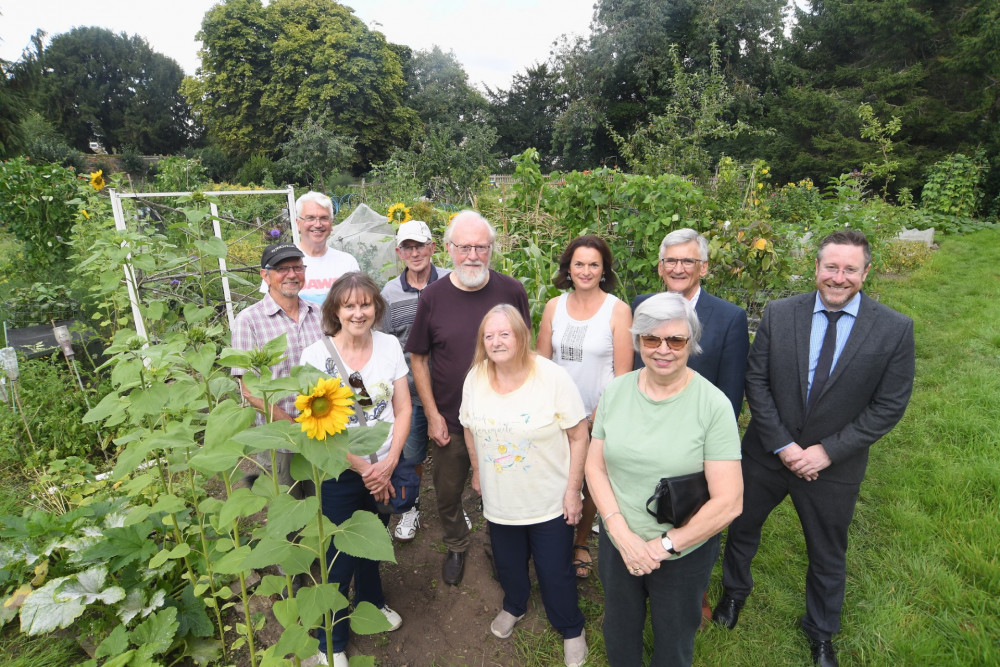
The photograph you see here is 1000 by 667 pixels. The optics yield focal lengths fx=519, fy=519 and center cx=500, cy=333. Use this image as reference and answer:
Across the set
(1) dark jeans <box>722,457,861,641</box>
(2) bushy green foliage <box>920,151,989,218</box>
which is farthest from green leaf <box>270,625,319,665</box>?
(2) bushy green foliage <box>920,151,989,218</box>

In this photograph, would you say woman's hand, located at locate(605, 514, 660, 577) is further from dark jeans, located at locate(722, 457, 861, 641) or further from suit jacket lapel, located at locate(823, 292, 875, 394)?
suit jacket lapel, located at locate(823, 292, 875, 394)

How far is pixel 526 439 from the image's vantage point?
1.90m

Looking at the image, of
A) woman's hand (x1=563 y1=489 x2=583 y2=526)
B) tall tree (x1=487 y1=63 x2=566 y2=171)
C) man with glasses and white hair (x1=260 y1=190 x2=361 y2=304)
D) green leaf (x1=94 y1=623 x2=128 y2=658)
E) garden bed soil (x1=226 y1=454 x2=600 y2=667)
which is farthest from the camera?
tall tree (x1=487 y1=63 x2=566 y2=171)

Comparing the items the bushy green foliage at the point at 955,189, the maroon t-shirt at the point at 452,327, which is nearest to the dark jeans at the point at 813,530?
the maroon t-shirt at the point at 452,327

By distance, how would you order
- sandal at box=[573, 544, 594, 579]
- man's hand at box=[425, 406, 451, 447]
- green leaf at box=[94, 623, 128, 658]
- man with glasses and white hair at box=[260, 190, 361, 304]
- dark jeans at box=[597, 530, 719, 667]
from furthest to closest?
1. man with glasses and white hair at box=[260, 190, 361, 304]
2. sandal at box=[573, 544, 594, 579]
3. man's hand at box=[425, 406, 451, 447]
4. green leaf at box=[94, 623, 128, 658]
5. dark jeans at box=[597, 530, 719, 667]

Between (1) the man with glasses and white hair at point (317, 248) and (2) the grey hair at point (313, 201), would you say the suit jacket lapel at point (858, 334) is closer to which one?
(1) the man with glasses and white hair at point (317, 248)

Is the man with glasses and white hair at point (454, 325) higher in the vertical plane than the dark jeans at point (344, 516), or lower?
higher

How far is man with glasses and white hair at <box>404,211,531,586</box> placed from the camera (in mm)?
2250

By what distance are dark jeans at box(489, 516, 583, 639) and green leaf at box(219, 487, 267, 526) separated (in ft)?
3.23

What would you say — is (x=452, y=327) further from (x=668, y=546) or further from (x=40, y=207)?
(x=40, y=207)

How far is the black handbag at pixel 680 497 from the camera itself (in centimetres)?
153

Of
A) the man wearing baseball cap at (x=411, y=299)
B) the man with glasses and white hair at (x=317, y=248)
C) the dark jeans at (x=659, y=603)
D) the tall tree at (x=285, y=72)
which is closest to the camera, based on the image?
the dark jeans at (x=659, y=603)

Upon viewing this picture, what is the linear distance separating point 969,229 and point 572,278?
12.0 m

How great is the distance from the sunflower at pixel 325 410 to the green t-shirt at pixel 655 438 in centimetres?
88
